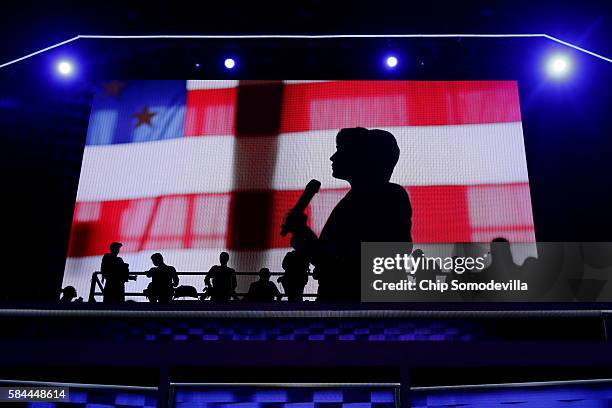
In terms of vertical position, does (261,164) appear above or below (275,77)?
below

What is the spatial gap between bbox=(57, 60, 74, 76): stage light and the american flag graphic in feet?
1.60

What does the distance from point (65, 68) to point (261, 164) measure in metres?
2.62

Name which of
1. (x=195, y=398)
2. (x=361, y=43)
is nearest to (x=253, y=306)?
(x=195, y=398)

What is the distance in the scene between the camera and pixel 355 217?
Answer: 4957 mm

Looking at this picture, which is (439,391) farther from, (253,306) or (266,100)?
(266,100)

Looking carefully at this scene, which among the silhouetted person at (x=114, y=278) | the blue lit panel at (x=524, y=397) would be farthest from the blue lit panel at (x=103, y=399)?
the silhouetted person at (x=114, y=278)

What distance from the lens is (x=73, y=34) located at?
4.98 metres

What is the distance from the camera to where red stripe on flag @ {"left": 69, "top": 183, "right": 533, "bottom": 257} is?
5938 millimetres

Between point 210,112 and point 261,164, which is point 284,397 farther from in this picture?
point 210,112

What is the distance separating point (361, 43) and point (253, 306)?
5.21 meters

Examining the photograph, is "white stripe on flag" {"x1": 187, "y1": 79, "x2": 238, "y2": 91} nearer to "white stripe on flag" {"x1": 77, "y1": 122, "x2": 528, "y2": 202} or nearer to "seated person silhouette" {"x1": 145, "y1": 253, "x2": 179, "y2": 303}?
"white stripe on flag" {"x1": 77, "y1": 122, "x2": 528, "y2": 202}

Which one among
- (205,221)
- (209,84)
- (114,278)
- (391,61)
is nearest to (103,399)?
(114,278)

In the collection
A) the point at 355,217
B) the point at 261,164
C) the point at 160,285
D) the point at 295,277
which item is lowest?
the point at 295,277

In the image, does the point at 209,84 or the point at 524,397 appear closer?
the point at 524,397
